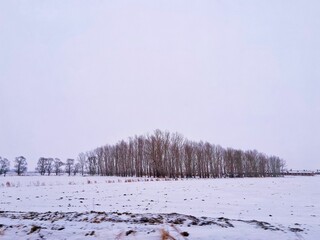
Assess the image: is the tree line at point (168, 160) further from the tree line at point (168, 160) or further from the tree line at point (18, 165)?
the tree line at point (18, 165)

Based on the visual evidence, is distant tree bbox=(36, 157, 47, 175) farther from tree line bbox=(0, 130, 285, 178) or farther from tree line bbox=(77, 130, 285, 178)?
tree line bbox=(77, 130, 285, 178)

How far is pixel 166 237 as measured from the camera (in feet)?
20.3

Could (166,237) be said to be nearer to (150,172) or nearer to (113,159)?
(150,172)

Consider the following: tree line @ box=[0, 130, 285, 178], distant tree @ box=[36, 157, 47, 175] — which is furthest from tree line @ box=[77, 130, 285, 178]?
distant tree @ box=[36, 157, 47, 175]

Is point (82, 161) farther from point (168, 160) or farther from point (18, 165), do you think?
point (168, 160)

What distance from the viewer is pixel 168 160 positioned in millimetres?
80125

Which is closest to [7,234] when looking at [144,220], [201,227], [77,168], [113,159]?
[144,220]

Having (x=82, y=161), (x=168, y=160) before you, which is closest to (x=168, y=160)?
(x=168, y=160)

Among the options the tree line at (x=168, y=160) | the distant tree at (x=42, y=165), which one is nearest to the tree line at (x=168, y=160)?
the tree line at (x=168, y=160)

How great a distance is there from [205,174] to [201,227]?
268ft

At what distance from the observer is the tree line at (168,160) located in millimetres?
79562

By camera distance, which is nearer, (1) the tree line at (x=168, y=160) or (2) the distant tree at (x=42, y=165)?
(1) the tree line at (x=168, y=160)

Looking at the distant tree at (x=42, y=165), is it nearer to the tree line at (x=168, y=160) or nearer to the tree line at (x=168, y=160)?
the tree line at (x=168, y=160)

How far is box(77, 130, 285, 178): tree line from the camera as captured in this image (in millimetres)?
79562
